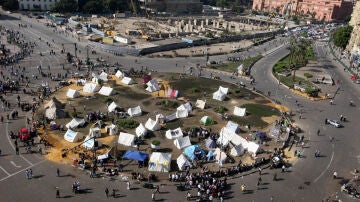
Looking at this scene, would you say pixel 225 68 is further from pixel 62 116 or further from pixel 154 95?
pixel 62 116

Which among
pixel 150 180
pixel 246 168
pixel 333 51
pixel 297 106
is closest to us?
pixel 150 180

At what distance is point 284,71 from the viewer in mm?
79188

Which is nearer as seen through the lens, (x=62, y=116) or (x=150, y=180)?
(x=150, y=180)

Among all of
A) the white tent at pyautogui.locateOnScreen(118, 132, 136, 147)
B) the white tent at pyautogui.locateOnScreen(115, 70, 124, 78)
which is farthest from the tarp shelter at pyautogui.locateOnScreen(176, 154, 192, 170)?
the white tent at pyautogui.locateOnScreen(115, 70, 124, 78)

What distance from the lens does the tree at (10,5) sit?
136 m

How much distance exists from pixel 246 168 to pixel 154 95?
25213 mm

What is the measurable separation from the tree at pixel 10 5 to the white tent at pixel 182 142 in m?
123

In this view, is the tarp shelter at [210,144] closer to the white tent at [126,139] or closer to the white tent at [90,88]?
the white tent at [126,139]

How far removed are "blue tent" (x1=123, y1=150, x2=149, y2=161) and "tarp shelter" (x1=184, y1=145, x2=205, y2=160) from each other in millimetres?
4800

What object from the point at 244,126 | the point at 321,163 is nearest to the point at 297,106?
the point at 244,126

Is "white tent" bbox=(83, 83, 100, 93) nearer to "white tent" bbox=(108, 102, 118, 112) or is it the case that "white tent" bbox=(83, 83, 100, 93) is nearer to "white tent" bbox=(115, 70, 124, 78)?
"white tent" bbox=(115, 70, 124, 78)

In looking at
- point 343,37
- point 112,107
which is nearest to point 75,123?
point 112,107

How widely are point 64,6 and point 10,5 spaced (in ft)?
66.9

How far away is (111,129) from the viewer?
44.4 meters
